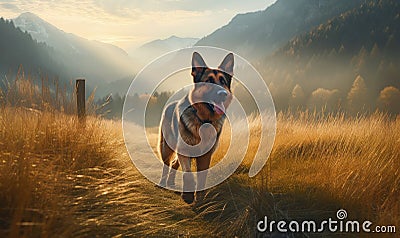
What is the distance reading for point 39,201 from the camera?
119 inches

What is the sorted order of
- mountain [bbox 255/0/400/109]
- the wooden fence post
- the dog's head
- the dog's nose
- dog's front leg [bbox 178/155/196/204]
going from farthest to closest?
1. mountain [bbox 255/0/400/109]
2. the wooden fence post
3. dog's front leg [bbox 178/155/196/204]
4. the dog's head
5. the dog's nose

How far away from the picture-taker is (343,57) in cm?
7688

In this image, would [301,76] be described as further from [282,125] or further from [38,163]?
[38,163]

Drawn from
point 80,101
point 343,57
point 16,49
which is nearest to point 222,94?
point 80,101

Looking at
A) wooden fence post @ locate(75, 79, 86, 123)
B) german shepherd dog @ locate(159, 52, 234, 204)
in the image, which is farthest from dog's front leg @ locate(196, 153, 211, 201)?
wooden fence post @ locate(75, 79, 86, 123)

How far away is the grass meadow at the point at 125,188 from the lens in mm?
2947

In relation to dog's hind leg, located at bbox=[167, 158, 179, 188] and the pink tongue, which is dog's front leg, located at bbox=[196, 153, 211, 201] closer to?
the pink tongue

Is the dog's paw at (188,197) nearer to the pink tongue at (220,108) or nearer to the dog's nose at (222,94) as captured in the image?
the pink tongue at (220,108)

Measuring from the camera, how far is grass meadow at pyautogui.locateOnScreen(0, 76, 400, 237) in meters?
2.95

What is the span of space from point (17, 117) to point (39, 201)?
238 cm

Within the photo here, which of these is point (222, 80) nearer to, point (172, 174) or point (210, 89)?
point (210, 89)

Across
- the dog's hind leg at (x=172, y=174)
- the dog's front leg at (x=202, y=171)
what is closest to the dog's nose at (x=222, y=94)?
the dog's front leg at (x=202, y=171)

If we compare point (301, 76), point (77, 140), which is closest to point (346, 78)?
point (301, 76)

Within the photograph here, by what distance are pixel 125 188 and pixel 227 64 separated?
2135 mm
